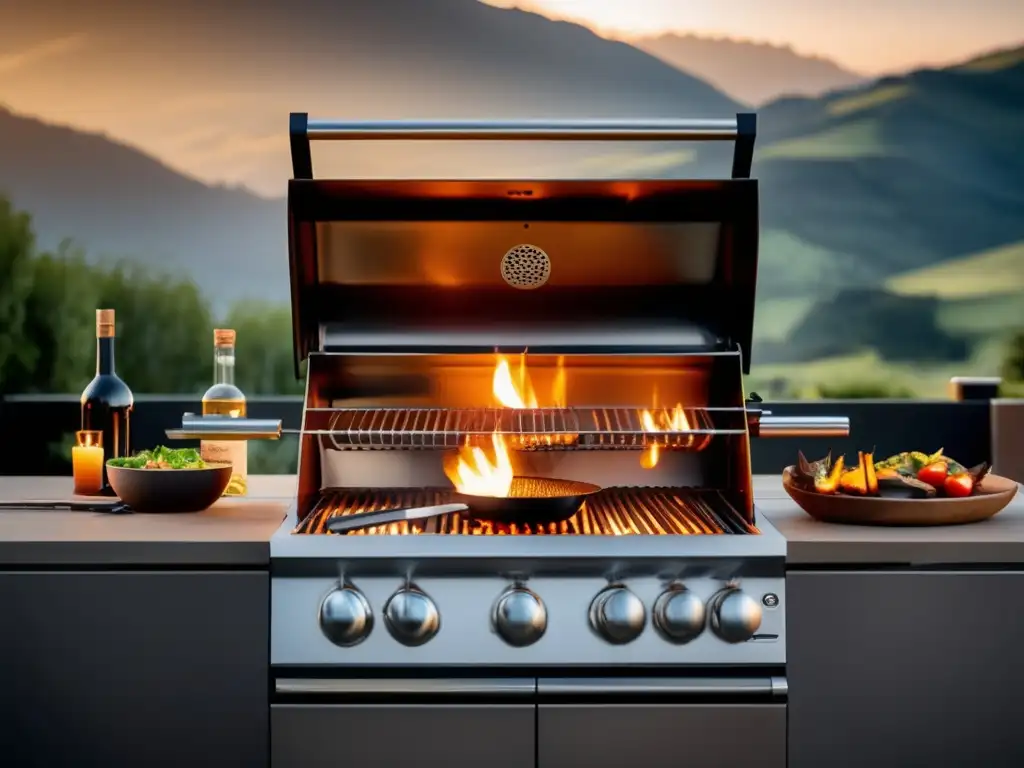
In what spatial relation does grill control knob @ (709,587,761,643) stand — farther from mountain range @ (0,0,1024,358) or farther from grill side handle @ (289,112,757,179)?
mountain range @ (0,0,1024,358)

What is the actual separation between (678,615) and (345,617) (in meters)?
0.53

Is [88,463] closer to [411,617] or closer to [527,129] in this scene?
[411,617]

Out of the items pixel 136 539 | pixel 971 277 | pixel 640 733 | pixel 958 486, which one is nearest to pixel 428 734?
pixel 640 733

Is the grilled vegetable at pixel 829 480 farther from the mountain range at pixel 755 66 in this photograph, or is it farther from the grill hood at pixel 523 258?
the mountain range at pixel 755 66

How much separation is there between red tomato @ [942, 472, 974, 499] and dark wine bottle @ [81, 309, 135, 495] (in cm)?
159

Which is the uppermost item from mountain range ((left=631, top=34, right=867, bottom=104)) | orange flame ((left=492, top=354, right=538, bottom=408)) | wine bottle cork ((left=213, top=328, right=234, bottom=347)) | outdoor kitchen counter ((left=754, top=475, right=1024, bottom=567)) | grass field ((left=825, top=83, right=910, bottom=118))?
mountain range ((left=631, top=34, right=867, bottom=104))

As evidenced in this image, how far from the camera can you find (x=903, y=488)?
1.80 meters

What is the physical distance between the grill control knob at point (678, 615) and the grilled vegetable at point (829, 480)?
34cm

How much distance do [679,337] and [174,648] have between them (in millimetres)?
1113

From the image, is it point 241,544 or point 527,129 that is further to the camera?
point 527,129

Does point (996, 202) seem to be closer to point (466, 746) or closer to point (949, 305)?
point (949, 305)

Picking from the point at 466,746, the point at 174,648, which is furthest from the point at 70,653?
the point at 466,746

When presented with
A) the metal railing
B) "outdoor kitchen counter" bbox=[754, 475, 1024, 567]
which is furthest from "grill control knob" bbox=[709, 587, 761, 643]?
the metal railing

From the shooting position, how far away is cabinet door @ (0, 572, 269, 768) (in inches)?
64.9
